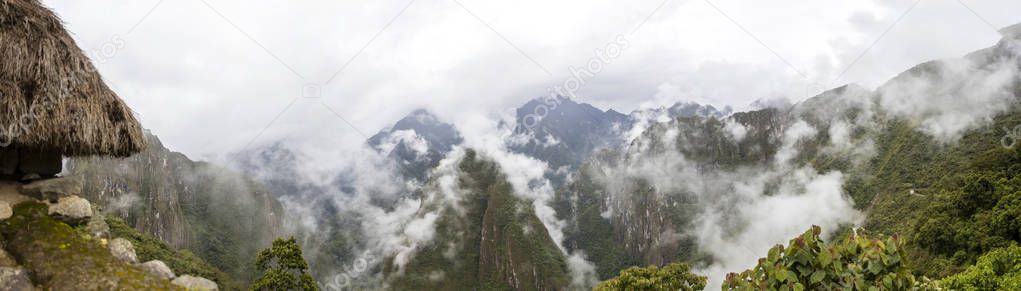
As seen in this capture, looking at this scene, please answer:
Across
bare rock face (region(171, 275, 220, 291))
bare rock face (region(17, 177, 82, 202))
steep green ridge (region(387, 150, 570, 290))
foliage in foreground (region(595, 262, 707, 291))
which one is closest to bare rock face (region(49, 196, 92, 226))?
bare rock face (region(17, 177, 82, 202))

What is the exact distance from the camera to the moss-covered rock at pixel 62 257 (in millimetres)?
5320

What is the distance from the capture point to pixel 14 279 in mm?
5043

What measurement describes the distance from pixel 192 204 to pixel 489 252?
79.0 metres

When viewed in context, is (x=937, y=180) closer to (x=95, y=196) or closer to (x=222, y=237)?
(x=95, y=196)

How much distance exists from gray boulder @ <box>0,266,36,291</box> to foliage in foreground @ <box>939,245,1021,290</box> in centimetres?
1887

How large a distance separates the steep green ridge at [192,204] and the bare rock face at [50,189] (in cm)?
10036

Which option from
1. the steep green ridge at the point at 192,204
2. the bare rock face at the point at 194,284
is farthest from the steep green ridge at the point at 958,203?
the steep green ridge at the point at 192,204

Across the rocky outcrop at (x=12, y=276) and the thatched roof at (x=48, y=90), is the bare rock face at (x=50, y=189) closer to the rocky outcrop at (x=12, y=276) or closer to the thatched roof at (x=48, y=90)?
the thatched roof at (x=48, y=90)

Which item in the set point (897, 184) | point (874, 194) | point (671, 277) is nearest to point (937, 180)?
point (897, 184)

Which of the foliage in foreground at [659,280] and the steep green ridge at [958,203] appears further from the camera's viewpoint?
the steep green ridge at [958,203]

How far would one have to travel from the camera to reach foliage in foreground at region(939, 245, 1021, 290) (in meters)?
14.5

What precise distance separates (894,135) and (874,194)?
2471cm

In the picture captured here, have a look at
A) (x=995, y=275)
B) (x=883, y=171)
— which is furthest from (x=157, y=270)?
(x=883, y=171)

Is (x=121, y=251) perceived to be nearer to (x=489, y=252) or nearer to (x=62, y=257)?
(x=62, y=257)
